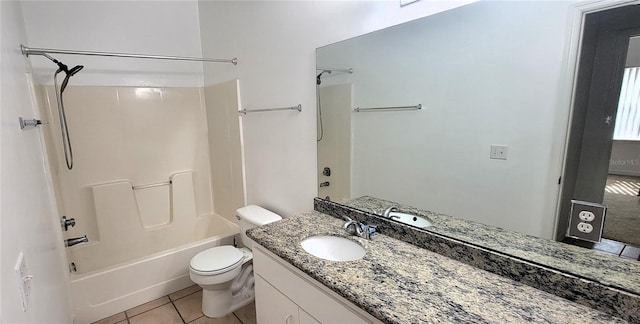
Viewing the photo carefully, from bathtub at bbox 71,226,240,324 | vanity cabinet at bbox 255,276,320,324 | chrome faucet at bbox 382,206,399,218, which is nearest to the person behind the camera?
vanity cabinet at bbox 255,276,320,324

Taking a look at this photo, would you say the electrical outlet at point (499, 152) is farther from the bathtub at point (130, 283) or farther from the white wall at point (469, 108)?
the bathtub at point (130, 283)

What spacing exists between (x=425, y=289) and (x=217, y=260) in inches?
60.2

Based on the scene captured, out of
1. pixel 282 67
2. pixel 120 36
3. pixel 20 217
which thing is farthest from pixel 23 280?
pixel 120 36

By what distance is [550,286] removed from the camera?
3.13ft

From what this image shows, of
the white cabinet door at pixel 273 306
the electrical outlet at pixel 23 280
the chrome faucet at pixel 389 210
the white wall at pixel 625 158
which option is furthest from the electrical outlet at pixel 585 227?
the electrical outlet at pixel 23 280

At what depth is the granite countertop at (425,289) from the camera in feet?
2.76

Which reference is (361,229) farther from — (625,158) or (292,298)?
(625,158)

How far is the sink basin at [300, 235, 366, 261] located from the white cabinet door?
26 centimetres

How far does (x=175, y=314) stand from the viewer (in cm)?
212

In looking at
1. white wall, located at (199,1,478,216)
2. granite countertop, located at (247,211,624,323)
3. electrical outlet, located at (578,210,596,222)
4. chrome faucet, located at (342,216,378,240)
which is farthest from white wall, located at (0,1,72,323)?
electrical outlet, located at (578,210,596,222)

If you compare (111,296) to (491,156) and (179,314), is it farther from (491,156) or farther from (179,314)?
(491,156)

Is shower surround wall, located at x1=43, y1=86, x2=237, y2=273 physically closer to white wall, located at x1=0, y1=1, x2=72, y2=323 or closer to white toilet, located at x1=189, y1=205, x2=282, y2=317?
white toilet, located at x1=189, y1=205, x2=282, y2=317

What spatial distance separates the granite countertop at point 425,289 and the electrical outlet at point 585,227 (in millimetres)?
257

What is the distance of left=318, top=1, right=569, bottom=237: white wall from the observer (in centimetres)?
101
